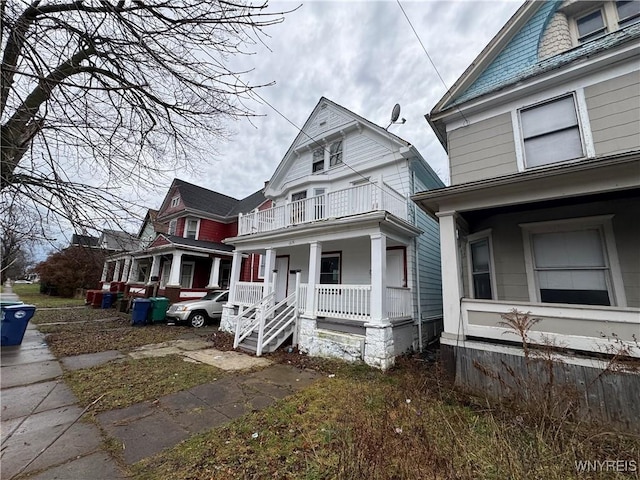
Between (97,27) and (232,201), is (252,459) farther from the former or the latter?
(232,201)

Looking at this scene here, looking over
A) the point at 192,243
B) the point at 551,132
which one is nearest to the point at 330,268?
the point at 551,132

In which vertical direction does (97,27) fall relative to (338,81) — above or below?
below

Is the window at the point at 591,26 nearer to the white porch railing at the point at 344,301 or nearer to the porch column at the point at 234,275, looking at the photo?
the white porch railing at the point at 344,301

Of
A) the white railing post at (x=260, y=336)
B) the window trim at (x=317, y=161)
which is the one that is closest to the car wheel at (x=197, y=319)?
the white railing post at (x=260, y=336)

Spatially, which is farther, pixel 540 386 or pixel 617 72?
pixel 617 72

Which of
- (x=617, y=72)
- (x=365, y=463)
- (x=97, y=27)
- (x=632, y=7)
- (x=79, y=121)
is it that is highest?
(x=632, y=7)

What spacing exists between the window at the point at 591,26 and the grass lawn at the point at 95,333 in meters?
13.6

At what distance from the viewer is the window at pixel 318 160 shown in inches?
439

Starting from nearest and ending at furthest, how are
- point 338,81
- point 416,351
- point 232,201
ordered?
point 338,81
point 416,351
point 232,201

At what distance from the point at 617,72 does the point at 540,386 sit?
18.8 ft

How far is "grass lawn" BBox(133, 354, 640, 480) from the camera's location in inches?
96.6

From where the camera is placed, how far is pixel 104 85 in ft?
10.4

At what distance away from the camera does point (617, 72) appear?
486 cm

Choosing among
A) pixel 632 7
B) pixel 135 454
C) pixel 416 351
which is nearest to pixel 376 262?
pixel 416 351
